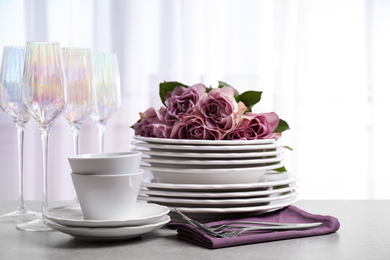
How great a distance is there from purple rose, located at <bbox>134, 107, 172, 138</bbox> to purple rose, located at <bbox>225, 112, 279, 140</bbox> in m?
0.11

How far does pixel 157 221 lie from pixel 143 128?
0.80ft

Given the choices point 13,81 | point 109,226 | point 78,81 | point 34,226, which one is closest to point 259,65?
point 78,81

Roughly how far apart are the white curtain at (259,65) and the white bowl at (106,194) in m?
2.14

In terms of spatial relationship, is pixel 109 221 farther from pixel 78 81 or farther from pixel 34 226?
pixel 78 81

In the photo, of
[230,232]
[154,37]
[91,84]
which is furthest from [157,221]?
[154,37]

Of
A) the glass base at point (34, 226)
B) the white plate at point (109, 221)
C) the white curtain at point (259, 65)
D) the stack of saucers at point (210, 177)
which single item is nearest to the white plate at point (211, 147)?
the stack of saucers at point (210, 177)

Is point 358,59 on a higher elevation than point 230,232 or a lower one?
higher

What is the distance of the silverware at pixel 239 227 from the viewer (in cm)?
88

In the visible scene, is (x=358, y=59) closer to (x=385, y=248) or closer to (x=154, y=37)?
(x=154, y=37)

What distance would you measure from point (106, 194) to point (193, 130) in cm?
24

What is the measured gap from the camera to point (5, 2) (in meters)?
3.02

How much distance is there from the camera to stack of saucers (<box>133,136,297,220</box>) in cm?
99

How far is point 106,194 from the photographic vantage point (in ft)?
2.85

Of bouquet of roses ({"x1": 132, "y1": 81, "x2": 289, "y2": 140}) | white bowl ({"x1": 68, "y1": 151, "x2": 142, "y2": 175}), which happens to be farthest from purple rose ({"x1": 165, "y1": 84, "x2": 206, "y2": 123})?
white bowl ({"x1": 68, "y1": 151, "x2": 142, "y2": 175})
